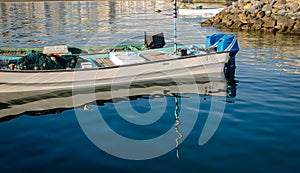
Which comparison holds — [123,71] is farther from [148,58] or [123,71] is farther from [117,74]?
[148,58]

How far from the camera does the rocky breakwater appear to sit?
111 feet

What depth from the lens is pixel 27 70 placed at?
45.7 ft

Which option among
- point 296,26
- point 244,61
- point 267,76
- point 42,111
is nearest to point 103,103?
point 42,111

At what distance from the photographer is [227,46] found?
1764cm

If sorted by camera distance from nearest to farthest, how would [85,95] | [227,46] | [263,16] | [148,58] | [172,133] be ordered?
[172,133]
[85,95]
[148,58]
[227,46]
[263,16]

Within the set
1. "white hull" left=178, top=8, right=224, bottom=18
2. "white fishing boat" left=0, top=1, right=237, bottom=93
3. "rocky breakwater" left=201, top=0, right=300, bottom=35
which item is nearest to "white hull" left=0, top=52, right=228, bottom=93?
"white fishing boat" left=0, top=1, right=237, bottom=93

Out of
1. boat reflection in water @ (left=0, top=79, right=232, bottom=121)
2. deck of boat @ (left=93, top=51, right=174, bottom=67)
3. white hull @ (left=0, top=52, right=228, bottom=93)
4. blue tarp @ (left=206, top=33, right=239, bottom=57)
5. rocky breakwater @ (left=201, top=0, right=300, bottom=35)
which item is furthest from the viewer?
rocky breakwater @ (left=201, top=0, right=300, bottom=35)

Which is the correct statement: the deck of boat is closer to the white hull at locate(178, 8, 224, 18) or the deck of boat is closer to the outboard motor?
the outboard motor

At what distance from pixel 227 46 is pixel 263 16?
2274cm

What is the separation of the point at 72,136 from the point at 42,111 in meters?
3.13

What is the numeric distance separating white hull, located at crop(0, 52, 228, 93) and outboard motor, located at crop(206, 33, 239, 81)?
452 millimetres

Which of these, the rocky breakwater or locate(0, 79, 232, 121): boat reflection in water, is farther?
the rocky breakwater

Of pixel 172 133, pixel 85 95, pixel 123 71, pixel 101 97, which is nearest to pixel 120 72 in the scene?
pixel 123 71

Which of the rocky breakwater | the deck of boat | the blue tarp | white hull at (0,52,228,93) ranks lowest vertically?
white hull at (0,52,228,93)
